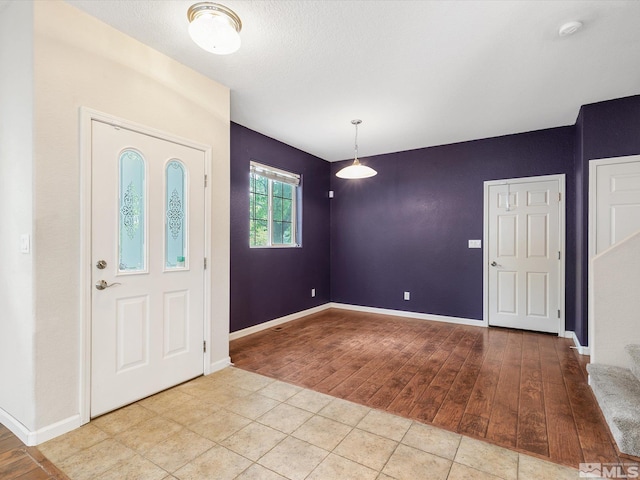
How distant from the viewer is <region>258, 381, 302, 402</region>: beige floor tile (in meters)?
2.59

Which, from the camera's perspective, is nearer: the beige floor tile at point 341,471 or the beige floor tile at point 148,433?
the beige floor tile at point 341,471

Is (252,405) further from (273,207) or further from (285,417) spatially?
(273,207)

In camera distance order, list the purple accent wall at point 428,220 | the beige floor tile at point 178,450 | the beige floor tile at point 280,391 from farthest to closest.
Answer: the purple accent wall at point 428,220
the beige floor tile at point 280,391
the beige floor tile at point 178,450

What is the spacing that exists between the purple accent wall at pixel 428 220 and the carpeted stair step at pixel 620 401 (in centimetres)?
203

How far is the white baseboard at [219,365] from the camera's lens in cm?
302

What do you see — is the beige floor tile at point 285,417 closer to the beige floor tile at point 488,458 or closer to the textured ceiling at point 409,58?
the beige floor tile at point 488,458

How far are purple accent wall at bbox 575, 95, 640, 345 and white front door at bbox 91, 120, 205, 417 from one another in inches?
161

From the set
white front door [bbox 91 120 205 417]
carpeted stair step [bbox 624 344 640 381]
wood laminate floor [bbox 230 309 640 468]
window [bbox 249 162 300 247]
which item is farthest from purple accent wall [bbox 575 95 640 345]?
white front door [bbox 91 120 205 417]

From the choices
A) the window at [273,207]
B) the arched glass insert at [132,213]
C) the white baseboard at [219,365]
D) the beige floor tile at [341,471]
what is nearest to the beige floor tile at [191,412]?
the white baseboard at [219,365]

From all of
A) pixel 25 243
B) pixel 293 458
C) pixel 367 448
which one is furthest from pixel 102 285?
pixel 367 448

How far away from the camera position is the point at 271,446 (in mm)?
1964

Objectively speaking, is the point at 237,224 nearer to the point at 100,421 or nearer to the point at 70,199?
the point at 70,199

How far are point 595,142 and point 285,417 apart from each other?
4.17 meters

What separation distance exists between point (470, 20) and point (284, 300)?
4.01 m
